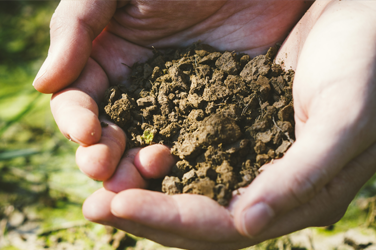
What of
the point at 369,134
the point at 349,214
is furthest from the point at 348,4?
the point at 349,214

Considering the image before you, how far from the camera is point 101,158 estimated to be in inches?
49.4

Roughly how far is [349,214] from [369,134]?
0.99m

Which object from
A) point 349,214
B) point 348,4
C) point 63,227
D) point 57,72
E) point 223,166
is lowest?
point 63,227

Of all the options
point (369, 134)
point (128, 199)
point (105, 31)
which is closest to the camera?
point (128, 199)

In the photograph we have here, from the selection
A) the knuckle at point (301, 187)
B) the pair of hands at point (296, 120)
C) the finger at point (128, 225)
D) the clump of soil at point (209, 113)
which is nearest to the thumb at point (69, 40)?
the pair of hands at point (296, 120)

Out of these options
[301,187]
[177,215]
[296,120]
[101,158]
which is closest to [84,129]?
[101,158]

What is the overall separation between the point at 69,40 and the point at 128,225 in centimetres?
116

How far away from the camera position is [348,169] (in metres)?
1.38

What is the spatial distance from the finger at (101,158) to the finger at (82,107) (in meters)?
0.05

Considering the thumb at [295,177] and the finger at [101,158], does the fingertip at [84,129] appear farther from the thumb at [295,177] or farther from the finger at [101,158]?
the thumb at [295,177]

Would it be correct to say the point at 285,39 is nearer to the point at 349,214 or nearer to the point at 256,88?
the point at 256,88

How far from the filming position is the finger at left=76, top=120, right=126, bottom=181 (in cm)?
124

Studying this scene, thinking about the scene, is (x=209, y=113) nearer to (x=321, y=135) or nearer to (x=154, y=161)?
(x=154, y=161)

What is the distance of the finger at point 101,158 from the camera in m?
1.24
